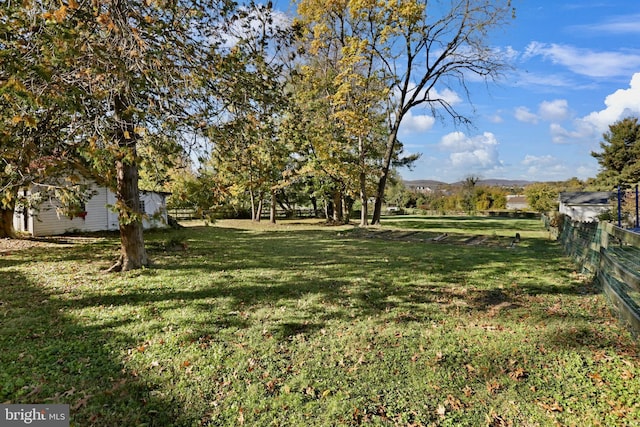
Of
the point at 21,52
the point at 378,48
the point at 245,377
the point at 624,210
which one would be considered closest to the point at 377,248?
the point at 245,377

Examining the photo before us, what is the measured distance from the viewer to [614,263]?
15.6 feet

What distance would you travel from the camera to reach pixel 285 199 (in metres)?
32.9

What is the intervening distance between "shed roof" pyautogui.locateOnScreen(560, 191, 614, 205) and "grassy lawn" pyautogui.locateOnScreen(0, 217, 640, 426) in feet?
88.2

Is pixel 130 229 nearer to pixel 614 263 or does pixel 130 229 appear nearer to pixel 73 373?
pixel 73 373

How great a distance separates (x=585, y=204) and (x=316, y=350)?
3210cm

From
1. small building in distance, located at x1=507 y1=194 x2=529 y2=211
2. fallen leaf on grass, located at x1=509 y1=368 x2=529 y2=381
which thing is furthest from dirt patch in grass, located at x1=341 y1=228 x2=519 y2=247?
small building in distance, located at x1=507 y1=194 x2=529 y2=211

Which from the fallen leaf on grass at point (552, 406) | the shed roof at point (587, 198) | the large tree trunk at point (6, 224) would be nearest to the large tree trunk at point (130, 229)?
the fallen leaf on grass at point (552, 406)

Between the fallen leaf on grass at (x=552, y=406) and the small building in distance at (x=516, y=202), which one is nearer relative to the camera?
the fallen leaf on grass at (x=552, y=406)

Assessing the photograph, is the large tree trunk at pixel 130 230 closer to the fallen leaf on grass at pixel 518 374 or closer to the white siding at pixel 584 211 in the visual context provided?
the fallen leaf on grass at pixel 518 374

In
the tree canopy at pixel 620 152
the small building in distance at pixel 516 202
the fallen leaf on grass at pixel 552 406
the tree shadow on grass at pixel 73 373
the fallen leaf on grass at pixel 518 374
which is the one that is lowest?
the fallen leaf on grass at pixel 552 406

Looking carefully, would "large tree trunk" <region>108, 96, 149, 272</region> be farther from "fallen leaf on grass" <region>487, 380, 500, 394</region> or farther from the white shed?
"fallen leaf on grass" <region>487, 380, 500, 394</region>

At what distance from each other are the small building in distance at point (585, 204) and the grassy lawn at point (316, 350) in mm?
26037

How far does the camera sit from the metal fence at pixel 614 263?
3984 mm

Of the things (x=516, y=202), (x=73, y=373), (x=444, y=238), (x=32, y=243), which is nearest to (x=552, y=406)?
(x=73, y=373)
